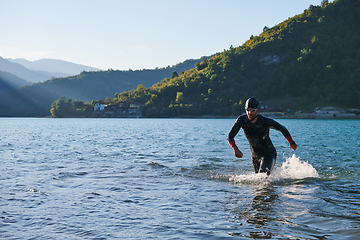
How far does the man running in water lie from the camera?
954 cm

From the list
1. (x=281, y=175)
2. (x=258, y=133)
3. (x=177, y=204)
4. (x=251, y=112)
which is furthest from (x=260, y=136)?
(x=177, y=204)

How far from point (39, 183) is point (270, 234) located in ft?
27.7

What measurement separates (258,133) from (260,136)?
130 mm

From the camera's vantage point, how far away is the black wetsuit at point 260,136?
983cm

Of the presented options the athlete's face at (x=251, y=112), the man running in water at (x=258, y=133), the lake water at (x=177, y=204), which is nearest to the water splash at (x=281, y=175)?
the lake water at (x=177, y=204)

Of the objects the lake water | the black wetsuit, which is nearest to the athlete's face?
the black wetsuit

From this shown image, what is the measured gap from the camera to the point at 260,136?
10102 millimetres

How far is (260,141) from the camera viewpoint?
10.2 meters

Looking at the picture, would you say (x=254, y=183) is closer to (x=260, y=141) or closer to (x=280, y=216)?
(x=260, y=141)

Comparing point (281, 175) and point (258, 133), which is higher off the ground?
point (258, 133)

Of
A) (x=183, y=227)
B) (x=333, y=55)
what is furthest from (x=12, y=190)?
(x=333, y=55)

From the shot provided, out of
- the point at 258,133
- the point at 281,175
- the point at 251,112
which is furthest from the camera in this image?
the point at 281,175

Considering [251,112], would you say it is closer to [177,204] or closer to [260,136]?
[260,136]

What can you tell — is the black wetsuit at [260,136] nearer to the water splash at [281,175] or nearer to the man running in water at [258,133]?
the man running in water at [258,133]
